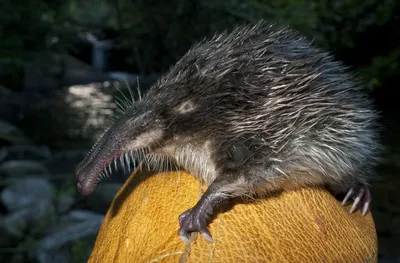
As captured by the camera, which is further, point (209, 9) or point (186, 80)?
point (209, 9)

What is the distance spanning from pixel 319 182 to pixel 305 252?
346mm

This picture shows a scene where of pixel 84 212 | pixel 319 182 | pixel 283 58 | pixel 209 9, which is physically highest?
pixel 209 9

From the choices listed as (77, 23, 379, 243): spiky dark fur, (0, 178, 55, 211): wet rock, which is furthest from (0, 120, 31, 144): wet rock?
(77, 23, 379, 243): spiky dark fur

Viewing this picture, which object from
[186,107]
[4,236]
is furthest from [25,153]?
[186,107]

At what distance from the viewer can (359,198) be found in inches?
88.7

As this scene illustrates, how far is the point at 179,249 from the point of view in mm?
1828

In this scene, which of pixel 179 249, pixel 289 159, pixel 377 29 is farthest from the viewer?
pixel 377 29

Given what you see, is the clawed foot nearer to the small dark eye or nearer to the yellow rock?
the yellow rock

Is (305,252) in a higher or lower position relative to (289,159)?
lower

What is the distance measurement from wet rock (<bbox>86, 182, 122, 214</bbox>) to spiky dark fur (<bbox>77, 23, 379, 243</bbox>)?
5.35m

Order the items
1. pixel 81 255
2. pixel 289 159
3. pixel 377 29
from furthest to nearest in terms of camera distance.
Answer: pixel 377 29 → pixel 81 255 → pixel 289 159

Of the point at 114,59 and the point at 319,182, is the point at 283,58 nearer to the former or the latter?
the point at 319,182

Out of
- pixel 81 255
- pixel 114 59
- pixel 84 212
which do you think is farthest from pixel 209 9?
pixel 114 59

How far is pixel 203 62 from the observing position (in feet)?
6.92
